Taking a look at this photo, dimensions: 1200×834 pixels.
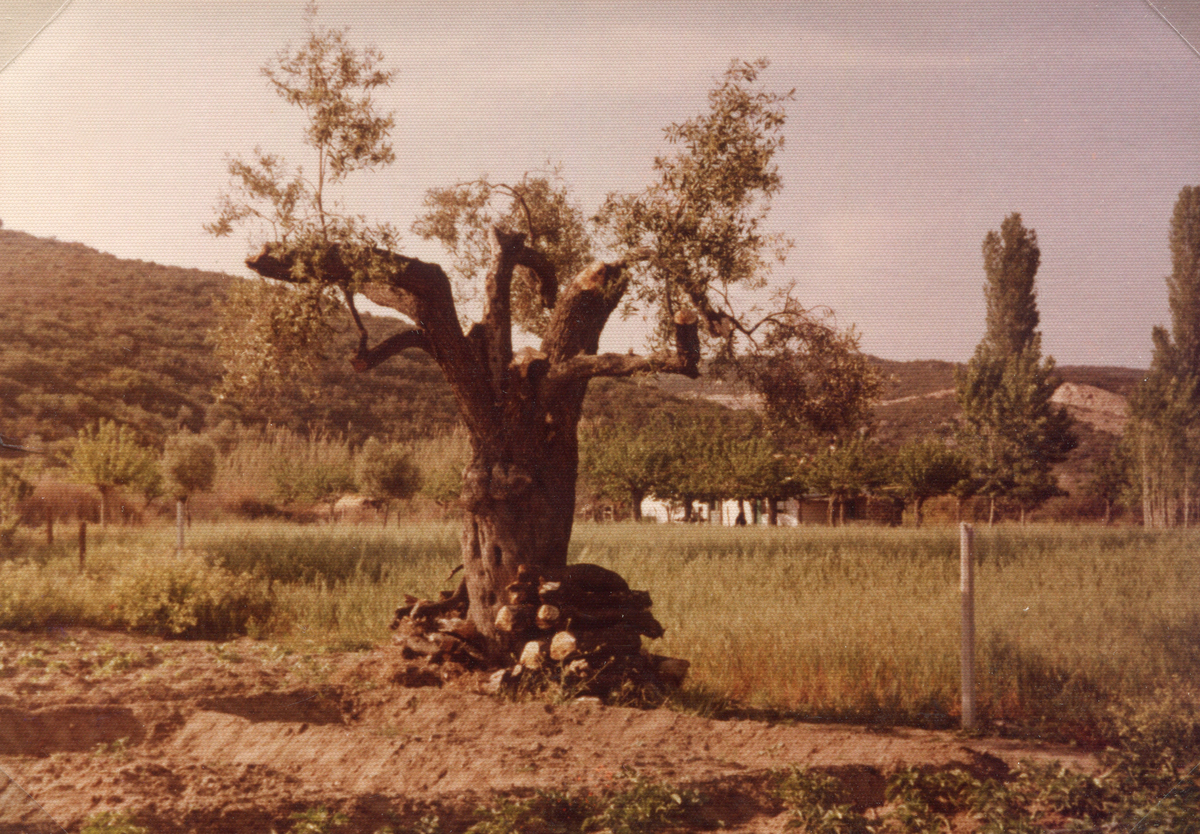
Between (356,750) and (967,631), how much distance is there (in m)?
3.75

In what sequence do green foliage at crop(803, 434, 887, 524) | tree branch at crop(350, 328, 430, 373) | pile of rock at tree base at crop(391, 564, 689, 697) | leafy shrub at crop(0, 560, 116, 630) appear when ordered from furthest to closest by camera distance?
green foliage at crop(803, 434, 887, 524)
leafy shrub at crop(0, 560, 116, 630)
tree branch at crop(350, 328, 430, 373)
pile of rock at tree base at crop(391, 564, 689, 697)

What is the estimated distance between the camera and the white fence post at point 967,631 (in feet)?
17.1

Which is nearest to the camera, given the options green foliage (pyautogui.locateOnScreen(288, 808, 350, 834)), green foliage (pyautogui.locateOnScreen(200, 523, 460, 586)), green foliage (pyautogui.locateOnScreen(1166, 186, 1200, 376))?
green foliage (pyautogui.locateOnScreen(288, 808, 350, 834))

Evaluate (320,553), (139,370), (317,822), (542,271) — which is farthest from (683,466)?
(317,822)

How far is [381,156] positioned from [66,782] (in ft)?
13.0

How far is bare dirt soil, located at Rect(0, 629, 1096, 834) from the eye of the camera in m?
3.64

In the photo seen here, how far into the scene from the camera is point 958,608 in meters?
6.68

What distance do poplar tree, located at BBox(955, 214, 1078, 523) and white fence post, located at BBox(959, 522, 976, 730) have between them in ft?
3.53

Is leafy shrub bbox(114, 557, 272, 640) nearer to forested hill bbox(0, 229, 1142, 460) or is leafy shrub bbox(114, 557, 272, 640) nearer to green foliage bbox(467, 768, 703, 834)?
forested hill bbox(0, 229, 1142, 460)

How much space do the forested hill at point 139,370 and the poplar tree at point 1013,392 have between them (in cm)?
290

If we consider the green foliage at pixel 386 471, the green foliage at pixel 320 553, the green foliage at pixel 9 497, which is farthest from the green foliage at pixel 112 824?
the green foliage at pixel 386 471

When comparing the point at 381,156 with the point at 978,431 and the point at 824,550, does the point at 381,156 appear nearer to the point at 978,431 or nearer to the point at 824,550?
the point at 978,431

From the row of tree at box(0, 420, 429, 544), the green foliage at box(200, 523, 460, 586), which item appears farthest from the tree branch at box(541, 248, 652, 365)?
the row of tree at box(0, 420, 429, 544)

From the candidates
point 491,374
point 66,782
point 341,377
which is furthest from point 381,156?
point 341,377
